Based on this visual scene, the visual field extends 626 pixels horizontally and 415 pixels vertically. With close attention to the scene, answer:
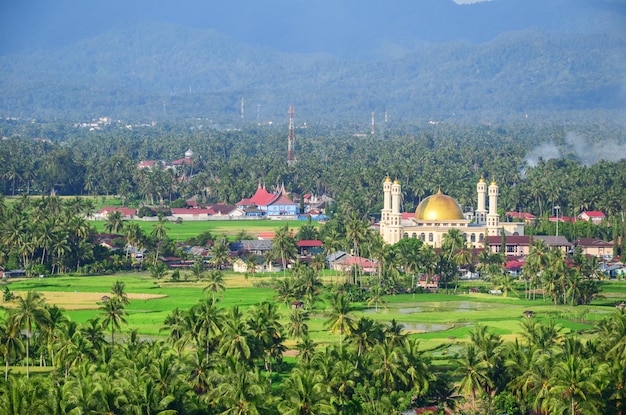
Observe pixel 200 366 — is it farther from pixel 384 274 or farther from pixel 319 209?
pixel 319 209

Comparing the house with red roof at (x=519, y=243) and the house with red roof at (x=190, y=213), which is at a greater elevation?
the house with red roof at (x=190, y=213)

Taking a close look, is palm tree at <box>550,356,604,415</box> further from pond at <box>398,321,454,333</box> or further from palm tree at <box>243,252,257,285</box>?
palm tree at <box>243,252,257,285</box>

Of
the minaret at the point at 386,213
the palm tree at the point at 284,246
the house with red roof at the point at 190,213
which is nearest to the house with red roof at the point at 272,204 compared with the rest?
the house with red roof at the point at 190,213

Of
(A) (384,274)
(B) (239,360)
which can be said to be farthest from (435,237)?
(B) (239,360)

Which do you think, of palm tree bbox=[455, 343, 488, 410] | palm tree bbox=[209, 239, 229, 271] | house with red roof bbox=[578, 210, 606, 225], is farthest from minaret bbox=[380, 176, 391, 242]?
palm tree bbox=[455, 343, 488, 410]


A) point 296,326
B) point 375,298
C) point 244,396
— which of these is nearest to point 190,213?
point 375,298

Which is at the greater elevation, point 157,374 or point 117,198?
point 117,198

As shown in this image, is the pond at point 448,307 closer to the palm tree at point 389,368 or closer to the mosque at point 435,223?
the mosque at point 435,223

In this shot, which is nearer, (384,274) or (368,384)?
(368,384)
